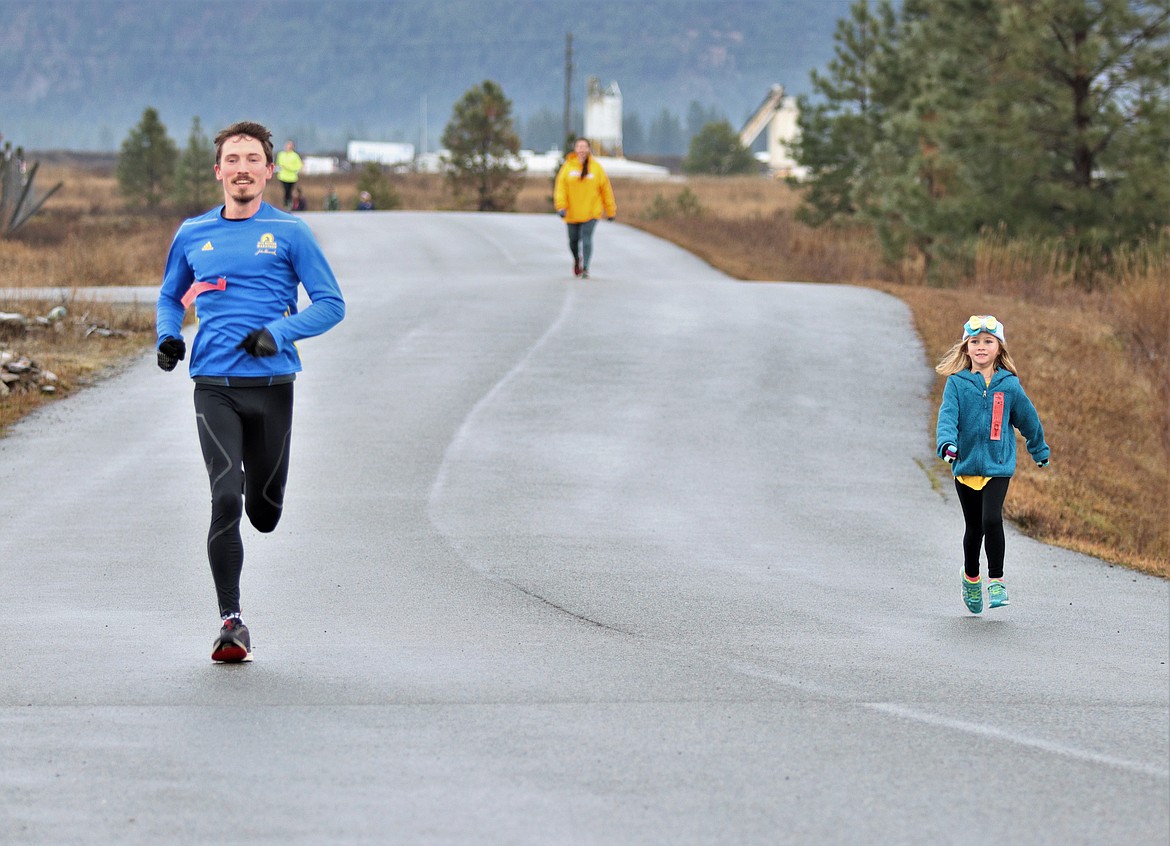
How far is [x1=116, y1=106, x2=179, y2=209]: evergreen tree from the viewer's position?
265ft

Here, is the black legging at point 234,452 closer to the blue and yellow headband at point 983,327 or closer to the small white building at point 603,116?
the blue and yellow headband at point 983,327

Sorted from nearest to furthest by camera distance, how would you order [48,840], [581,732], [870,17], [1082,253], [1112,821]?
1. [48,840]
2. [1112,821]
3. [581,732]
4. [1082,253]
5. [870,17]

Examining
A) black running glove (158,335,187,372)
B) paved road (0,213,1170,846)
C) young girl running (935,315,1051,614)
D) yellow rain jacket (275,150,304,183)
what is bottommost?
paved road (0,213,1170,846)

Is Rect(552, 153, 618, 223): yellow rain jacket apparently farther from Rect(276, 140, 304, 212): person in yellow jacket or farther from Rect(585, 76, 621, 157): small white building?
Rect(585, 76, 621, 157): small white building

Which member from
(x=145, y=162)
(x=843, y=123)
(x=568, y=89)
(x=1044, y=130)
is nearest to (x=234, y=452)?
(x=1044, y=130)

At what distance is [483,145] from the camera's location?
64.5 metres

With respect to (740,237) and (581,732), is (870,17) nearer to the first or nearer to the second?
(740,237)

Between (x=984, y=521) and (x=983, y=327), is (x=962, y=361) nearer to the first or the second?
(x=983, y=327)

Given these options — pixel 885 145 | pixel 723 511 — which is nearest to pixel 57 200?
pixel 885 145

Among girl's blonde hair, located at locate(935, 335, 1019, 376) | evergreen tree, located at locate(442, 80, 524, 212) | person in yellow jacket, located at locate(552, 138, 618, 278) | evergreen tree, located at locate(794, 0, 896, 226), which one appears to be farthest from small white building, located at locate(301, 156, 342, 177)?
girl's blonde hair, located at locate(935, 335, 1019, 376)

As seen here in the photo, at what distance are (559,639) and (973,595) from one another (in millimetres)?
2323

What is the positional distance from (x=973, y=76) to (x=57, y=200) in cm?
6911

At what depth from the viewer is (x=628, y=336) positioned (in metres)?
19.7

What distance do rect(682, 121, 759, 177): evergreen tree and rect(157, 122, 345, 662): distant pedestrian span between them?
387 feet
